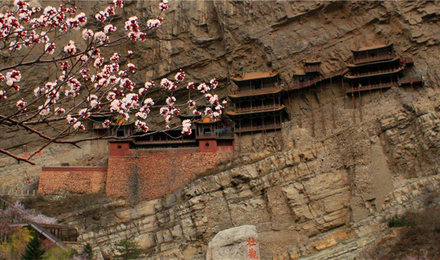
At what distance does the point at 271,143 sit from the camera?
38000 millimetres

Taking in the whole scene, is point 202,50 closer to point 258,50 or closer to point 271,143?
point 258,50

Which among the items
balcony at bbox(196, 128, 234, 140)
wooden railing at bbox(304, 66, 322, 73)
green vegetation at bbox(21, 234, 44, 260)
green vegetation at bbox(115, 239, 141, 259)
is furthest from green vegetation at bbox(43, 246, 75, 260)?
wooden railing at bbox(304, 66, 322, 73)

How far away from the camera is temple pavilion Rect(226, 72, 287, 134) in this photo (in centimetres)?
3919

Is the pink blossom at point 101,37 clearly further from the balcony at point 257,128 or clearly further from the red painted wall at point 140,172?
the balcony at point 257,128

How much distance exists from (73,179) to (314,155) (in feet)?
61.6

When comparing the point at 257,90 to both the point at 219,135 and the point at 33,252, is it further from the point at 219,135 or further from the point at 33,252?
the point at 33,252

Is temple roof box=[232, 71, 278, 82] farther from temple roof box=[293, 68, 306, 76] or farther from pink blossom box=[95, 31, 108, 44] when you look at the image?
pink blossom box=[95, 31, 108, 44]

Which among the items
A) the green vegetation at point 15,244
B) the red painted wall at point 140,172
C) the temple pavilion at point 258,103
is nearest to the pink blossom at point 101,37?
the green vegetation at point 15,244

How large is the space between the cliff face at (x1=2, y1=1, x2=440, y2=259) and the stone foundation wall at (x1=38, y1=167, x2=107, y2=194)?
3.17 metres

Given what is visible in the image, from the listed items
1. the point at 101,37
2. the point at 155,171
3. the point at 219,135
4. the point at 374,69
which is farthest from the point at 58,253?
the point at 101,37

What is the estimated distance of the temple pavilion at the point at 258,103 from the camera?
3919cm

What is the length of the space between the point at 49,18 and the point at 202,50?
36.1 m

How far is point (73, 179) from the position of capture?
3906 centimetres

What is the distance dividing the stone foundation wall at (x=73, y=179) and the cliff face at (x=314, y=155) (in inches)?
125
